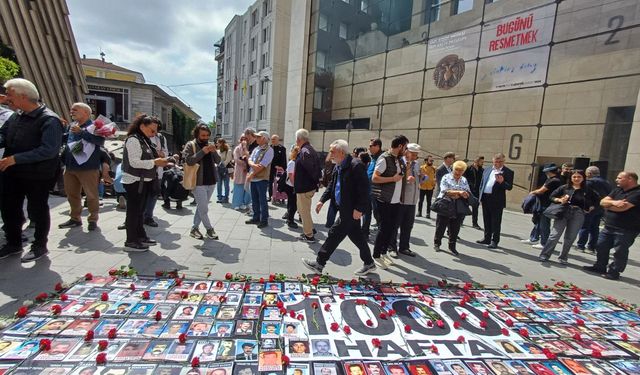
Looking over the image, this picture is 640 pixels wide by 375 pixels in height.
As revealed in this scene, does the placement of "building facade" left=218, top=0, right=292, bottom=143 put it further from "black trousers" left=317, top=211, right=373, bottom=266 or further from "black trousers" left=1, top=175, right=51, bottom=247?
"black trousers" left=317, top=211, right=373, bottom=266

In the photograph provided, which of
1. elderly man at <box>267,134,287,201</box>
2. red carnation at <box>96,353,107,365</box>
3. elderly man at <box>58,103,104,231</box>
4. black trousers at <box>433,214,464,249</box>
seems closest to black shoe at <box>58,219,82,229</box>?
elderly man at <box>58,103,104,231</box>

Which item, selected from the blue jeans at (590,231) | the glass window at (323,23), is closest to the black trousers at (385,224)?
the blue jeans at (590,231)

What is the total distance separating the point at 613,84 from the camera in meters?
9.09

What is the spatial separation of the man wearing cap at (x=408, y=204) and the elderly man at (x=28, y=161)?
440 centimetres

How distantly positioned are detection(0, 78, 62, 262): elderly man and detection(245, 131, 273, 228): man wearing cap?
2706 mm

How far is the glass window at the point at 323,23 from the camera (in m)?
20.2

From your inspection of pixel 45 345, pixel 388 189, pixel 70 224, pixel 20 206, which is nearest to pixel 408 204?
pixel 388 189

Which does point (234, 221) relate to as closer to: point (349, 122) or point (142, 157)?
point (142, 157)

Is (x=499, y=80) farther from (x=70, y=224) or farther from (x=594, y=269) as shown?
(x=70, y=224)

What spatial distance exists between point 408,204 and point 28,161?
15.3 feet

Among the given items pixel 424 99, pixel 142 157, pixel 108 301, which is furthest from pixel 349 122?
pixel 108 301

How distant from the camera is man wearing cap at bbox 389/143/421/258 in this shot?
4.55 meters

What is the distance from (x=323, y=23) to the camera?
20.6m

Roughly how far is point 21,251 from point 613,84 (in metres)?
14.0
